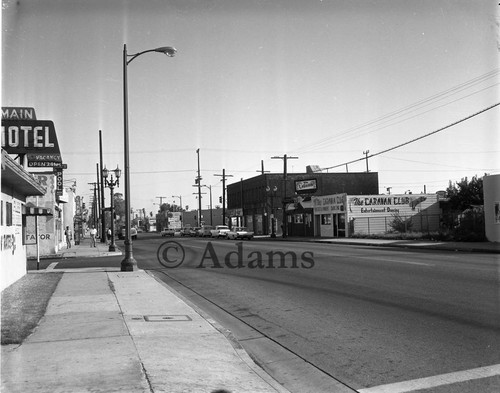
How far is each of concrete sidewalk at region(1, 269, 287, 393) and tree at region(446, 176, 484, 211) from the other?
1824 inches

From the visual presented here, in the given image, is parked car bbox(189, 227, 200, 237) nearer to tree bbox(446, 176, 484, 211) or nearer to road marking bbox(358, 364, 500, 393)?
tree bbox(446, 176, 484, 211)

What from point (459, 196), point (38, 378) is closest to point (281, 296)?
point (38, 378)

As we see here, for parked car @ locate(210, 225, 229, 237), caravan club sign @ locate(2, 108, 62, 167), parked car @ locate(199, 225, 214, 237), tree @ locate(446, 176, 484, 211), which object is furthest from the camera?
parked car @ locate(199, 225, 214, 237)

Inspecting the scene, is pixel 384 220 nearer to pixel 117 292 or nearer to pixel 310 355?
pixel 117 292

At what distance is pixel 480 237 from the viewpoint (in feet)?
97.6

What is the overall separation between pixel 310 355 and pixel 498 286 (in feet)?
21.7

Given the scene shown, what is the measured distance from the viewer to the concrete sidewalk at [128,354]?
17.0 ft

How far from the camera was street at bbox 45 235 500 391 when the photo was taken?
6.20 meters

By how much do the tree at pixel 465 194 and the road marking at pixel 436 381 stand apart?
47.8m

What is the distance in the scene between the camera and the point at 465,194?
51844 millimetres

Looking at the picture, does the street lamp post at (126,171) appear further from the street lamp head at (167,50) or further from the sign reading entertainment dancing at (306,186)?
the sign reading entertainment dancing at (306,186)

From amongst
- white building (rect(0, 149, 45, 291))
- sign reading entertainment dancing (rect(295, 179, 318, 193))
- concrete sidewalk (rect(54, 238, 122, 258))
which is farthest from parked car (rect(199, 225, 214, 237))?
white building (rect(0, 149, 45, 291))

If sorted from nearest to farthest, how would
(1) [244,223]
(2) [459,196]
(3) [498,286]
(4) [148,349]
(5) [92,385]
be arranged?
(5) [92,385] < (4) [148,349] < (3) [498,286] < (2) [459,196] < (1) [244,223]

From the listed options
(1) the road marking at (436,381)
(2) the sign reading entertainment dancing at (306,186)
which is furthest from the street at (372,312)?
(2) the sign reading entertainment dancing at (306,186)
